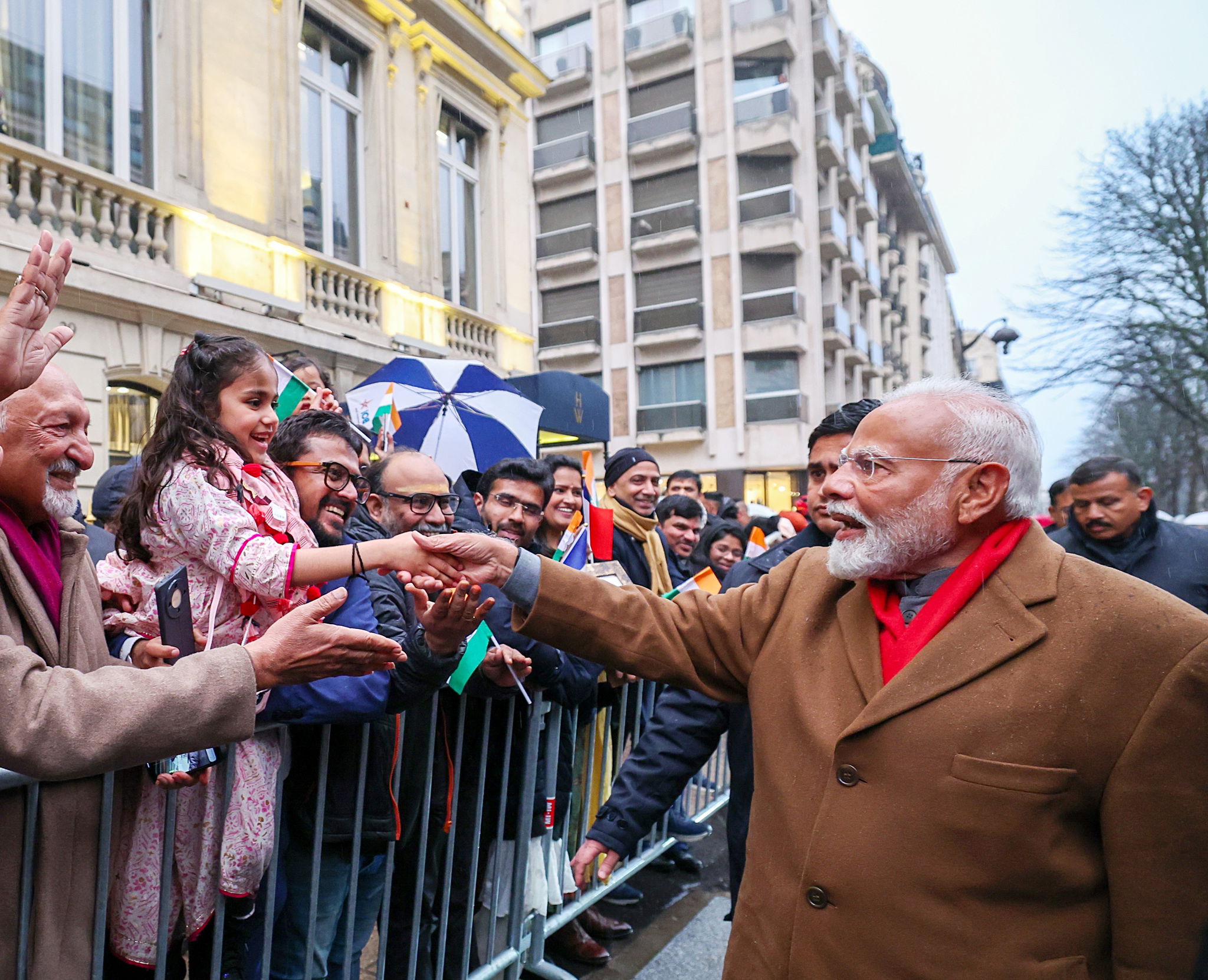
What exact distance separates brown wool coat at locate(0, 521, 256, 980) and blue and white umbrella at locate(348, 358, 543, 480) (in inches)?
149

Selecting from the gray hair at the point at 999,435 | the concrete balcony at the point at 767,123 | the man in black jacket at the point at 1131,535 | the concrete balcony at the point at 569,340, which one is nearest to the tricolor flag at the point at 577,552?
the gray hair at the point at 999,435

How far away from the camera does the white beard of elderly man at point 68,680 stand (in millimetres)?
1542

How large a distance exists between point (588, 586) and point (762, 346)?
1020 inches

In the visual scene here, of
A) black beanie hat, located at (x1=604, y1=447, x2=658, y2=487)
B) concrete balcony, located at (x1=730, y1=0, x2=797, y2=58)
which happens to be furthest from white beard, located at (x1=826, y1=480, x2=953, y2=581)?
concrete balcony, located at (x1=730, y1=0, x2=797, y2=58)

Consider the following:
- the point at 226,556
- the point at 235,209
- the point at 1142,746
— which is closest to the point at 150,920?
the point at 226,556

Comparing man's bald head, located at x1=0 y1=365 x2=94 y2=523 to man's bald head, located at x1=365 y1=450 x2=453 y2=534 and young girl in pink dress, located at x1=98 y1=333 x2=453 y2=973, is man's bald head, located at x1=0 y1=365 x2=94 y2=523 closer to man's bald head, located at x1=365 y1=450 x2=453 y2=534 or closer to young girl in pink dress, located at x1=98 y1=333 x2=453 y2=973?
young girl in pink dress, located at x1=98 y1=333 x2=453 y2=973

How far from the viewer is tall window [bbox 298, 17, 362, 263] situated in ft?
34.4

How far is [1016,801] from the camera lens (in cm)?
160

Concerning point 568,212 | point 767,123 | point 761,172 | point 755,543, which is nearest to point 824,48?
point 767,123

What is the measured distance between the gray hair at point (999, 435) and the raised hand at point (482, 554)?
1150 millimetres

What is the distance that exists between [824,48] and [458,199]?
849 inches

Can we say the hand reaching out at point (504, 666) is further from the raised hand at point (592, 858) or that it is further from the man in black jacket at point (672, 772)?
the raised hand at point (592, 858)

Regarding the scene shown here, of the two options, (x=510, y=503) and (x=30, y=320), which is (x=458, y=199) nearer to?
(x=510, y=503)

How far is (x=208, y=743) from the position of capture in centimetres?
169
